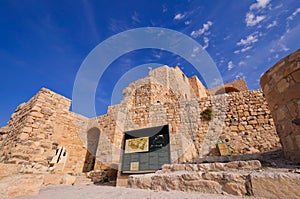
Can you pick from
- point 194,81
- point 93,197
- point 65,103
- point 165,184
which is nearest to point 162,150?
point 165,184

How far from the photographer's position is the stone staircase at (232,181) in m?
1.23

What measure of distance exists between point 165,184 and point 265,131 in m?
6.62

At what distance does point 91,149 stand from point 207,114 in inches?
347

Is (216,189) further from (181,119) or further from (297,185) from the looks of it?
(181,119)

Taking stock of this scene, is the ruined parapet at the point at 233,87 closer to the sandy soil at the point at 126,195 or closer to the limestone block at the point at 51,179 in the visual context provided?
the sandy soil at the point at 126,195

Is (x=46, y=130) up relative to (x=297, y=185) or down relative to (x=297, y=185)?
up

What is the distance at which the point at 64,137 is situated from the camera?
7.20 meters

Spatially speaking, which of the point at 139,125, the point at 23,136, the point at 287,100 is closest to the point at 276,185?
the point at 287,100

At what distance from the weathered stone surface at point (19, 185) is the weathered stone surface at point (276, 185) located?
301 cm

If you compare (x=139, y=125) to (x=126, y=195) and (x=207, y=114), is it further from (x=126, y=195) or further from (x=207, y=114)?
(x=126, y=195)

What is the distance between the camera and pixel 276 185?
1.25m

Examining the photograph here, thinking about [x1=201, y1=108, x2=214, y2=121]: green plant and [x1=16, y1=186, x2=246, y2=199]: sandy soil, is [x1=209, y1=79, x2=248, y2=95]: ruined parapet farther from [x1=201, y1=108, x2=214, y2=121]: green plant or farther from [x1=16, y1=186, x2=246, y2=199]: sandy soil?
[x1=16, y1=186, x2=246, y2=199]: sandy soil

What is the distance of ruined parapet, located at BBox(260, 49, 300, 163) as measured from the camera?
1.90m

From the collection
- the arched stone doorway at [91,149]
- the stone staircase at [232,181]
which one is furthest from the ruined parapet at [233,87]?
the stone staircase at [232,181]
